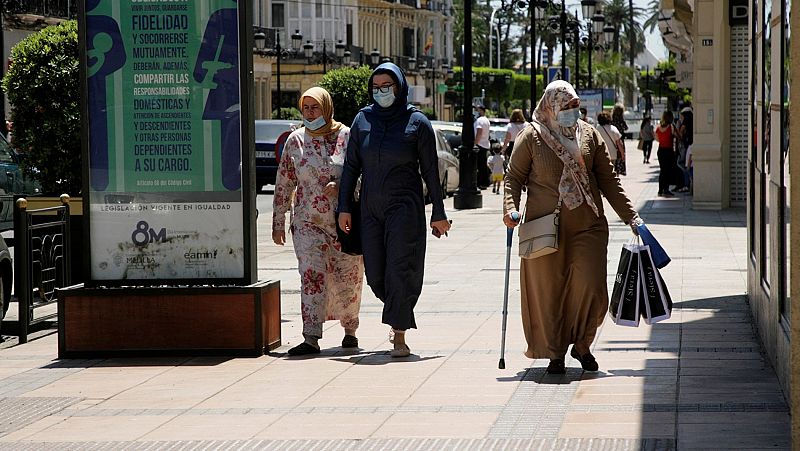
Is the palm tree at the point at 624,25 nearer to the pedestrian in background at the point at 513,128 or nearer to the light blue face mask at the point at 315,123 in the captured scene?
the pedestrian in background at the point at 513,128

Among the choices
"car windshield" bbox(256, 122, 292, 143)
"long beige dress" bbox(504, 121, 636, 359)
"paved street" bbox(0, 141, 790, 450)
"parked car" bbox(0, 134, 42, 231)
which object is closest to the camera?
"paved street" bbox(0, 141, 790, 450)

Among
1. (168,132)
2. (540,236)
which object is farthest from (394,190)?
(168,132)

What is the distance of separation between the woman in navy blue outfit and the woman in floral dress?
0.23 meters

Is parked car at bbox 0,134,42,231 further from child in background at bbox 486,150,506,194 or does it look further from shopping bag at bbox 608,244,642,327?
child in background at bbox 486,150,506,194

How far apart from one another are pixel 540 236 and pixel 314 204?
1783 millimetres

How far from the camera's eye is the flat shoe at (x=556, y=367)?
8562 mm

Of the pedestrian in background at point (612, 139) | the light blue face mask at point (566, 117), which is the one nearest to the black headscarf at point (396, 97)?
the light blue face mask at point (566, 117)

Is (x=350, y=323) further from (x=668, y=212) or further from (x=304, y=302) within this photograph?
(x=668, y=212)

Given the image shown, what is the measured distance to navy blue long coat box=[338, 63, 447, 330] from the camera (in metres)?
9.32

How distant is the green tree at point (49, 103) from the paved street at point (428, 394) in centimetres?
270

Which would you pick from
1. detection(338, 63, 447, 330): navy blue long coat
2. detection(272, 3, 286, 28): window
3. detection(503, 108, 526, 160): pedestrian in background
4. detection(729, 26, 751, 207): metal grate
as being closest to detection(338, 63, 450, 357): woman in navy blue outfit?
detection(338, 63, 447, 330): navy blue long coat

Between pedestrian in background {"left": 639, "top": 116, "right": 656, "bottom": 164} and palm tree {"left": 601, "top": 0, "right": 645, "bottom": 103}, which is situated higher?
palm tree {"left": 601, "top": 0, "right": 645, "bottom": 103}

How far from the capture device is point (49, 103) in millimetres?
12938

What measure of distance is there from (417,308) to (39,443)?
523 centimetres
